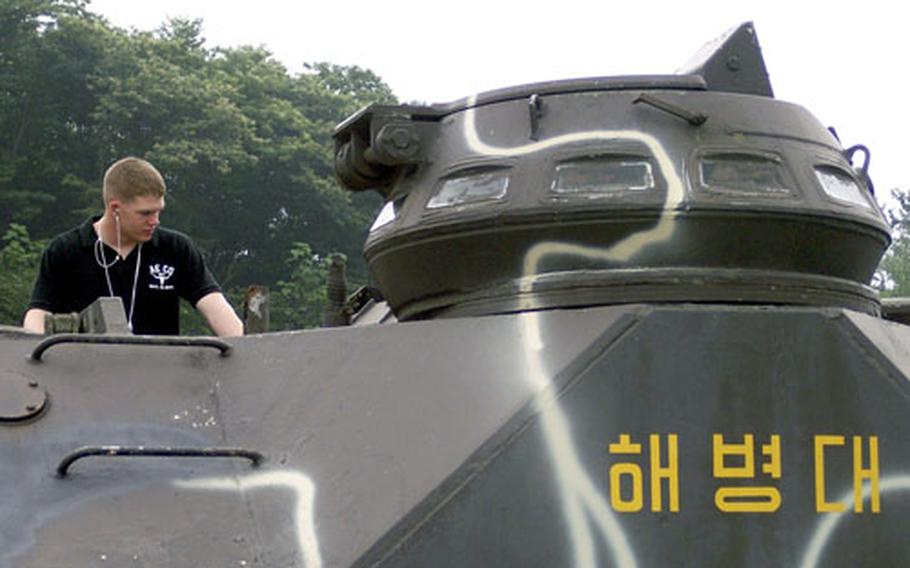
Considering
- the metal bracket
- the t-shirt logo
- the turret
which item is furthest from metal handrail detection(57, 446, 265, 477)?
the metal bracket

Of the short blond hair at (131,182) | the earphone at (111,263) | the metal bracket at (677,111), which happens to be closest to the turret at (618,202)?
the metal bracket at (677,111)

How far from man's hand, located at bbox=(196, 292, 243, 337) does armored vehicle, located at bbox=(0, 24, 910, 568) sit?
1090 mm

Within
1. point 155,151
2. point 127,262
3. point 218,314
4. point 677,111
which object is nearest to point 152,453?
point 127,262

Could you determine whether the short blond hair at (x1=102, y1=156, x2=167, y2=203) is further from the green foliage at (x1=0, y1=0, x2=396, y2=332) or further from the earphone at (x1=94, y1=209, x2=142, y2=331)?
the green foliage at (x1=0, y1=0, x2=396, y2=332)

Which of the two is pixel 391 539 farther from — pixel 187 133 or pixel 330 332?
pixel 187 133

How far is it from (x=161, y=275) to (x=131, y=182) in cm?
41

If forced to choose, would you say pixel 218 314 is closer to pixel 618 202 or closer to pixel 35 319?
pixel 35 319

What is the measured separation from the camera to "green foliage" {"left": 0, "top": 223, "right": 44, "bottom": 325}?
30375mm

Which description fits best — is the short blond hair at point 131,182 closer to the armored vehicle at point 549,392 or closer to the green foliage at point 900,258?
the armored vehicle at point 549,392

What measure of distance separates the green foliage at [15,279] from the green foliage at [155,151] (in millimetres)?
3900

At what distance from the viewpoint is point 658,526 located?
4383mm

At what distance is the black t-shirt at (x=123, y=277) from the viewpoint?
5.96 metres

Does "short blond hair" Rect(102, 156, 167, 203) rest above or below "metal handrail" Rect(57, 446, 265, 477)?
above

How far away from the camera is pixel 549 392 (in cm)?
447
